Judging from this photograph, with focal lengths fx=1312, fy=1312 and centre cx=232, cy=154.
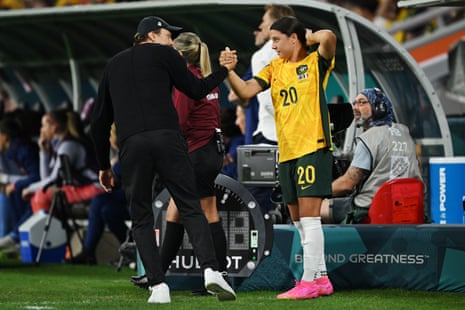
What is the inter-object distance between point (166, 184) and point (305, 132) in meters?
1.06

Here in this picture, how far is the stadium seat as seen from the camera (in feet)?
33.1

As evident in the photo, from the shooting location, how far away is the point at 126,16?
13.8m

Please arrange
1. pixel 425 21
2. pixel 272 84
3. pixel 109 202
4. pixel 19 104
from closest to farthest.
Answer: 1. pixel 272 84
2. pixel 109 202
3. pixel 19 104
4. pixel 425 21

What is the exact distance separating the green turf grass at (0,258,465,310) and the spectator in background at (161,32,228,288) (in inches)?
19.2

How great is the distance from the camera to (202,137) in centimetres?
934

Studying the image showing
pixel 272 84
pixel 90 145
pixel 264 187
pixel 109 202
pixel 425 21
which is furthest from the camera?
pixel 425 21

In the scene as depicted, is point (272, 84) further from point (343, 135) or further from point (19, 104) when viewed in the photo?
point (19, 104)

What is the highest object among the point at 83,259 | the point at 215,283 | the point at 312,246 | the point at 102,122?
the point at 102,122

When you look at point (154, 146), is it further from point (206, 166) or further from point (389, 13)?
point (389, 13)

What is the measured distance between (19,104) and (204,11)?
4.99 m

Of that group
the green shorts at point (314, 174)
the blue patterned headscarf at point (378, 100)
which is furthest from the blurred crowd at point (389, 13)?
the green shorts at point (314, 174)

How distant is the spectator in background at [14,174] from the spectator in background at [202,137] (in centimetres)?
648

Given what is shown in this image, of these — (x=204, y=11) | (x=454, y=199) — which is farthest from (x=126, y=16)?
Result: (x=454, y=199)

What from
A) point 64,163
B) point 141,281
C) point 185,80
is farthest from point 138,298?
point 64,163
